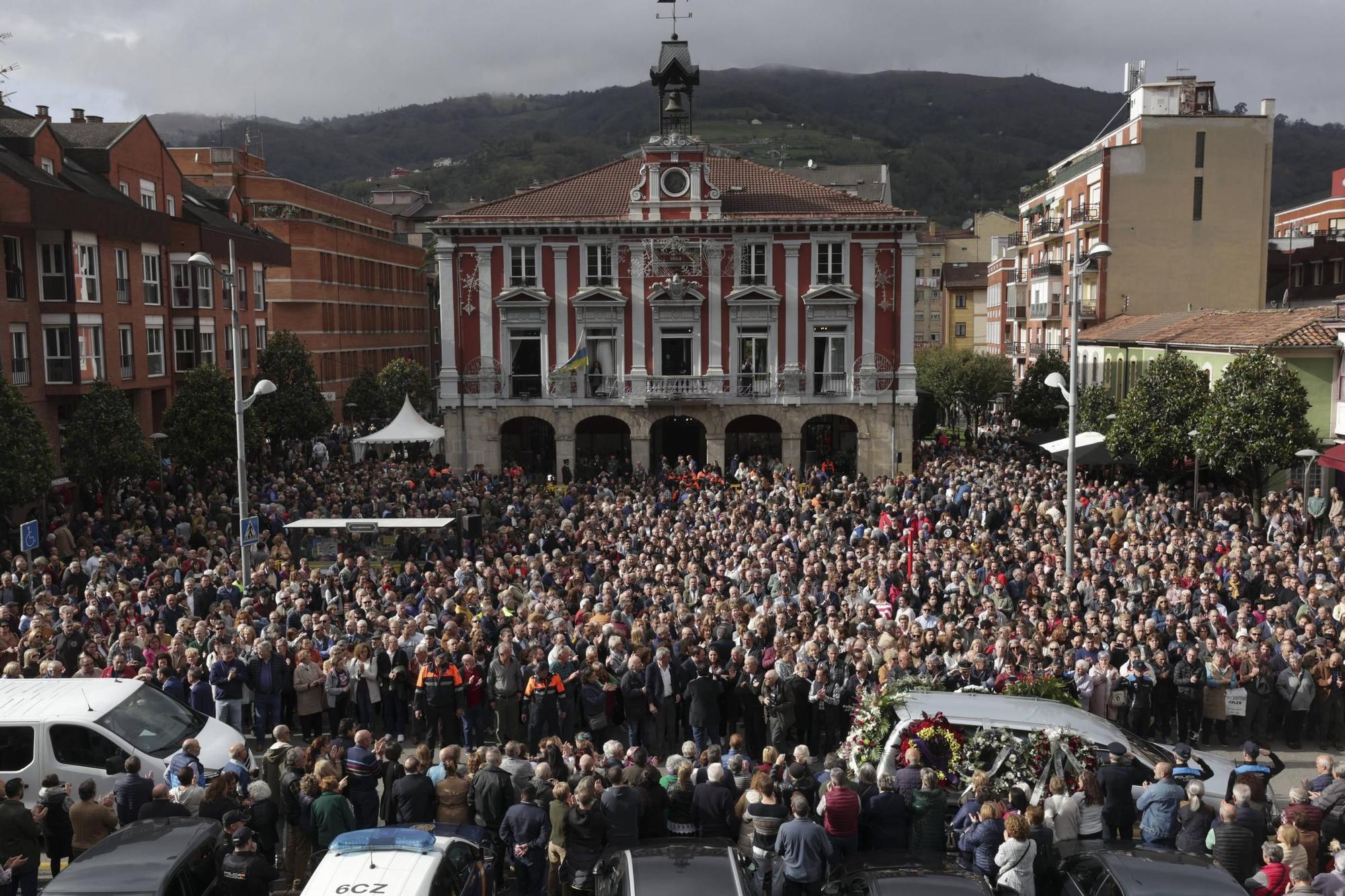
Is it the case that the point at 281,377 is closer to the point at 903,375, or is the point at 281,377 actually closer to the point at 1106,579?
the point at 903,375

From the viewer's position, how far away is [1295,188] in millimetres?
147250

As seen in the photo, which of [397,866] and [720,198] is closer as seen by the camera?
[397,866]

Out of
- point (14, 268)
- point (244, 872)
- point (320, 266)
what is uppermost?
point (320, 266)

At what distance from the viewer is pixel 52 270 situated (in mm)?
34125

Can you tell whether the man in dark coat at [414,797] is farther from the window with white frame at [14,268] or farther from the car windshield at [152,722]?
the window with white frame at [14,268]

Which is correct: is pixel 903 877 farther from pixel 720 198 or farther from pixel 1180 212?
pixel 1180 212

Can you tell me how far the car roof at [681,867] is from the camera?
352 inches

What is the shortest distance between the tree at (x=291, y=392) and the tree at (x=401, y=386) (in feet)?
40.6

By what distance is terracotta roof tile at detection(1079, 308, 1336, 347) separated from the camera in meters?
32.6

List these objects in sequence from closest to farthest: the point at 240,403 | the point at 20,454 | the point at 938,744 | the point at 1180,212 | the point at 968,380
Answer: the point at 938,744 → the point at 240,403 → the point at 20,454 → the point at 1180,212 → the point at 968,380

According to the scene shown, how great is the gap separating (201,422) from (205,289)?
40.0ft

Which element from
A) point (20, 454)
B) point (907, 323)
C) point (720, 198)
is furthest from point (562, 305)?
point (20, 454)

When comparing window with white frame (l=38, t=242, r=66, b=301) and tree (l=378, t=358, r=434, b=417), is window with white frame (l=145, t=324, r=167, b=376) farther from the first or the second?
tree (l=378, t=358, r=434, b=417)

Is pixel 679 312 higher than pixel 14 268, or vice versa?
pixel 14 268
